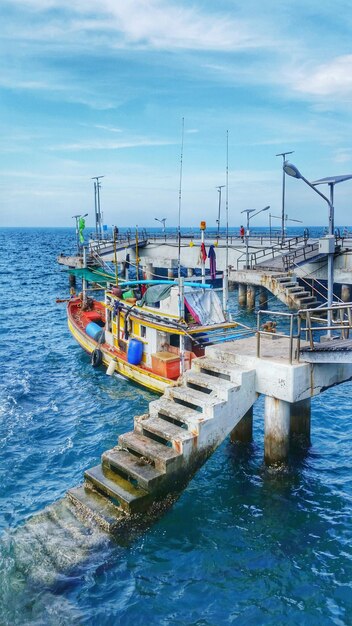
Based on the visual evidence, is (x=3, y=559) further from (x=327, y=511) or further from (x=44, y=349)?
(x=44, y=349)

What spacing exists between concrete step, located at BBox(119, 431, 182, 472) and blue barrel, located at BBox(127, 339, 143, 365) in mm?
8379

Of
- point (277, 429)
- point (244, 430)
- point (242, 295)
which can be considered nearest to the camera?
point (277, 429)

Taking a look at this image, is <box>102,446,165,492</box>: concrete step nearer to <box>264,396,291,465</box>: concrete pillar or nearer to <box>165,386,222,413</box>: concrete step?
<box>165,386,222,413</box>: concrete step

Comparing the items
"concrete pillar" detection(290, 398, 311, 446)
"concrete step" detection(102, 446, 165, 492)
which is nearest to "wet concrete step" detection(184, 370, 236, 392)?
"concrete step" detection(102, 446, 165, 492)

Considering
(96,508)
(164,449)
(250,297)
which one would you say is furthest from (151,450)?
→ (250,297)

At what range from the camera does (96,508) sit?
435 inches

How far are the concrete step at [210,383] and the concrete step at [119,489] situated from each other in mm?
2915

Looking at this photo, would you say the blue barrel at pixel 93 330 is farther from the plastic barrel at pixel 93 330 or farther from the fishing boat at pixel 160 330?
the fishing boat at pixel 160 330

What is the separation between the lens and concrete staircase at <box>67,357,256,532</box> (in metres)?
11.0

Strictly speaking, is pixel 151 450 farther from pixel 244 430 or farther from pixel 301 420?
pixel 301 420

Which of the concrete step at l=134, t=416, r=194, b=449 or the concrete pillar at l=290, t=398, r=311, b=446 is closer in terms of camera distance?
the concrete step at l=134, t=416, r=194, b=449

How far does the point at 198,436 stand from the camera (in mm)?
11562

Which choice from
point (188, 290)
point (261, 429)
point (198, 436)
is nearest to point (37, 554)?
point (198, 436)

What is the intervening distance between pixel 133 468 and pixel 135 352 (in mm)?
9776
